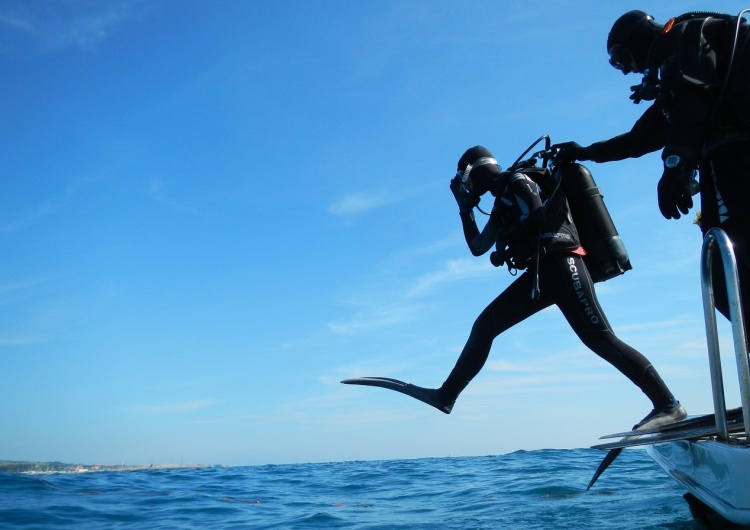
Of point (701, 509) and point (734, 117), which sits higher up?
point (734, 117)

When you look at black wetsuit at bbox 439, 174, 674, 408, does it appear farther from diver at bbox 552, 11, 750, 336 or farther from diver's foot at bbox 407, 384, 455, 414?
diver at bbox 552, 11, 750, 336

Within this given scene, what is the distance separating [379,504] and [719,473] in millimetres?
4482

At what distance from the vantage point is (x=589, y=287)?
12.1 ft

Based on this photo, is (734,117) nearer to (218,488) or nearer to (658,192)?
(658,192)

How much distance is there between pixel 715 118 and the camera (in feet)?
8.82

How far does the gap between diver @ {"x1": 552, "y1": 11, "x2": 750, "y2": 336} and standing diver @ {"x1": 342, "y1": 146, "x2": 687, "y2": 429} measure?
0.79 m

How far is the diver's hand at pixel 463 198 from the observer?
431 centimetres

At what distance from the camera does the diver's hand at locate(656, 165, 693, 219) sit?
2.54m

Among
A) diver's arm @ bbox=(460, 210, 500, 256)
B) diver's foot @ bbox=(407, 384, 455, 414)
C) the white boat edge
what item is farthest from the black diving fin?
the white boat edge


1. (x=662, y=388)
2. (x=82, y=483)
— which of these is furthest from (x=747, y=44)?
(x=82, y=483)

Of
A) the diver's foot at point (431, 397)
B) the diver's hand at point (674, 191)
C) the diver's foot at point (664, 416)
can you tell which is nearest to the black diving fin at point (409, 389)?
the diver's foot at point (431, 397)

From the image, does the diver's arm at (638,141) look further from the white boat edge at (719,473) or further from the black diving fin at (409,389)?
the black diving fin at (409,389)

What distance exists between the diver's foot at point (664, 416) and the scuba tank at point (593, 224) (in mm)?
926

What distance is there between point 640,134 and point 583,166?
717mm
